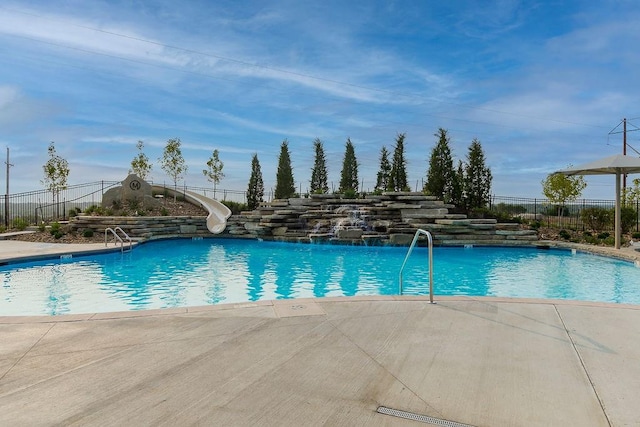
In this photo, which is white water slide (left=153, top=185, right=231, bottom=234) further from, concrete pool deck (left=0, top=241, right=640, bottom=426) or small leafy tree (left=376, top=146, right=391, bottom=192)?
concrete pool deck (left=0, top=241, right=640, bottom=426)

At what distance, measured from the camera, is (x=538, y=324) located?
429cm

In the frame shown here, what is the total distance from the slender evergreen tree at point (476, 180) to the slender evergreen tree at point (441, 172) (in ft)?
2.80

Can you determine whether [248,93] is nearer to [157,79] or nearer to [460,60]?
[157,79]

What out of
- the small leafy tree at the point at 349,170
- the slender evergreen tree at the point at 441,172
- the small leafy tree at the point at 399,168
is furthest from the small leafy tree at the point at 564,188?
the small leafy tree at the point at 349,170

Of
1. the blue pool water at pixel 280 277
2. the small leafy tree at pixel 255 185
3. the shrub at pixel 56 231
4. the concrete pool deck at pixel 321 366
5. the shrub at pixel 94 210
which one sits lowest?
the blue pool water at pixel 280 277

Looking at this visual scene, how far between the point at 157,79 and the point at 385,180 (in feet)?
49.0

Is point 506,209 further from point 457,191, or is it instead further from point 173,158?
point 173,158

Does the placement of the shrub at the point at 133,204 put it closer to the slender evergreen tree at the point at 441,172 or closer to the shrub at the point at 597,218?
the slender evergreen tree at the point at 441,172

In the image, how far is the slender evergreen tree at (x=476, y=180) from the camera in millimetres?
21812

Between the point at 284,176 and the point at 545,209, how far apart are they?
14776 mm

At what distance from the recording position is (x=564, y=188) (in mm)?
21781

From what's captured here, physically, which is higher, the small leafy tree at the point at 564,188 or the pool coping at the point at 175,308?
the small leafy tree at the point at 564,188

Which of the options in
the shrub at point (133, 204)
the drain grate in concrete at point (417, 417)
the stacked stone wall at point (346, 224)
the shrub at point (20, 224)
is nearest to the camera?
the drain grate in concrete at point (417, 417)

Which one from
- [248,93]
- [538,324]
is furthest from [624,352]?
[248,93]
